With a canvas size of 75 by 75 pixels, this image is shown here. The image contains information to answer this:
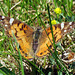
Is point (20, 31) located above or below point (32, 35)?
above

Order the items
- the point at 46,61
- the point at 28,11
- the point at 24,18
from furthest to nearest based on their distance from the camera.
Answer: the point at 28,11
the point at 24,18
the point at 46,61

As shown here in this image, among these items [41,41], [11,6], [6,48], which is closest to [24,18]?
[11,6]

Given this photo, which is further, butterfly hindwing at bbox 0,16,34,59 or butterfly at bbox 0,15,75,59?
butterfly hindwing at bbox 0,16,34,59

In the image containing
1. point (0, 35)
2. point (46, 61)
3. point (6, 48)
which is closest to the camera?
point (46, 61)

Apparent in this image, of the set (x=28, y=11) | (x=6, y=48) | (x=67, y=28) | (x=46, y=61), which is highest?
(x=28, y=11)

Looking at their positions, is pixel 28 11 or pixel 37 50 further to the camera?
pixel 28 11

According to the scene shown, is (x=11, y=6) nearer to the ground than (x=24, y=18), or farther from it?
farther from it

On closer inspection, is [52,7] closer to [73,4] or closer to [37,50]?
[73,4]
